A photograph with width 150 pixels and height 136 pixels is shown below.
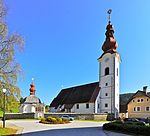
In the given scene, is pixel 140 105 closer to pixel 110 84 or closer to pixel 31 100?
pixel 110 84

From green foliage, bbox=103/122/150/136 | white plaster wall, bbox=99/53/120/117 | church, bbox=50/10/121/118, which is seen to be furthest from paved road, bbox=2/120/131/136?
church, bbox=50/10/121/118

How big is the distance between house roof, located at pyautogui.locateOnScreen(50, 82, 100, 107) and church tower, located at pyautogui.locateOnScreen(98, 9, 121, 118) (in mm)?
2069

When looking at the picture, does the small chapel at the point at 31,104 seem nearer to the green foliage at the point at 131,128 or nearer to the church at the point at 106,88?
the church at the point at 106,88

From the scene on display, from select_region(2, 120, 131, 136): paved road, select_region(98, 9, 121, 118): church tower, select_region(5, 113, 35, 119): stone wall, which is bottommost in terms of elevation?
select_region(5, 113, 35, 119): stone wall

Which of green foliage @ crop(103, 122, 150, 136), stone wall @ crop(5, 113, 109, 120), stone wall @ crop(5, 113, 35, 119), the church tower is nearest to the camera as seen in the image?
green foliage @ crop(103, 122, 150, 136)

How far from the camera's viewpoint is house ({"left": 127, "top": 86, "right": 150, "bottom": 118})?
192 feet

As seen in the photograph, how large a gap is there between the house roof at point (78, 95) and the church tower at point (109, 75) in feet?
6.79

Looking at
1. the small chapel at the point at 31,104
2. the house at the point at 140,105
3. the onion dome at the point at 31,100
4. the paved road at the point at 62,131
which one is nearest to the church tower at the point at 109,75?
the house at the point at 140,105

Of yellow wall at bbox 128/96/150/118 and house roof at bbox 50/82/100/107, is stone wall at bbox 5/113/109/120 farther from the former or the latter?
yellow wall at bbox 128/96/150/118

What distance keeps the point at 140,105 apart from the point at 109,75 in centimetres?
1026

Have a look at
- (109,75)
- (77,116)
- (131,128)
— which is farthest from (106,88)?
(131,128)

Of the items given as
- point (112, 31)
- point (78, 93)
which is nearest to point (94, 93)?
point (78, 93)

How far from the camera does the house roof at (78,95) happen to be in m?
60.9

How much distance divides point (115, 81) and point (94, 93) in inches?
244
